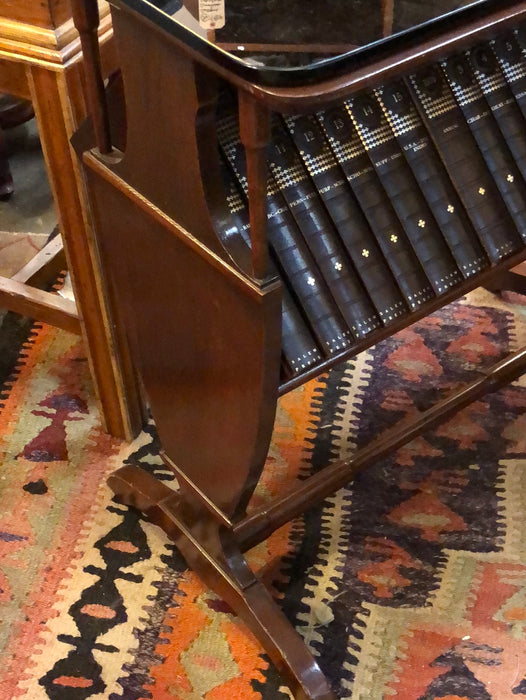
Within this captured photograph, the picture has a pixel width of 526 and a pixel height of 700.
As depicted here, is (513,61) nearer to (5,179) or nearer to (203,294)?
(203,294)

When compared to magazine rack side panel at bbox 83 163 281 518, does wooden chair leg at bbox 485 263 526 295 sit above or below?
below

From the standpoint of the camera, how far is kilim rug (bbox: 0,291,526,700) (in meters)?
1.21

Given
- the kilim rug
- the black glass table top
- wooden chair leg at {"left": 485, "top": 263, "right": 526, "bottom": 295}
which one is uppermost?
the black glass table top

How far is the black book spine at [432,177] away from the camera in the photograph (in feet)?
3.31

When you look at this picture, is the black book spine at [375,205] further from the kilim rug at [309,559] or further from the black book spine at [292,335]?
the kilim rug at [309,559]

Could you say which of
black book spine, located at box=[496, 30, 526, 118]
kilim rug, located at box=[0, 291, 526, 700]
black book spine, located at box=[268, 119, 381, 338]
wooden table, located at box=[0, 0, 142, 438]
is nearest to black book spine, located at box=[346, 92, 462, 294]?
black book spine, located at box=[268, 119, 381, 338]

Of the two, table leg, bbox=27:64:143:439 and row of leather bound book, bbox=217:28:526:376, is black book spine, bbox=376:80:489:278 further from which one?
table leg, bbox=27:64:143:439

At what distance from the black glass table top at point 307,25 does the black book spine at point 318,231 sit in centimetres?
15

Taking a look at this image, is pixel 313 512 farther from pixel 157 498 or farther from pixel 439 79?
pixel 439 79

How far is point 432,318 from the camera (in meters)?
1.82

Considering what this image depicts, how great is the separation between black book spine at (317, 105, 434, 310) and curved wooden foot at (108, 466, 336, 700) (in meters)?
0.47

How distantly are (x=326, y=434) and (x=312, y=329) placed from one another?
2.15ft

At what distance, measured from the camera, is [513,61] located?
109cm

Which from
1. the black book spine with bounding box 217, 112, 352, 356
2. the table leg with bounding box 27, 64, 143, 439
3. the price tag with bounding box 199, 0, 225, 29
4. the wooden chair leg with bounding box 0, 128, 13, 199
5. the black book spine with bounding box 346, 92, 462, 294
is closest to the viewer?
the price tag with bounding box 199, 0, 225, 29
